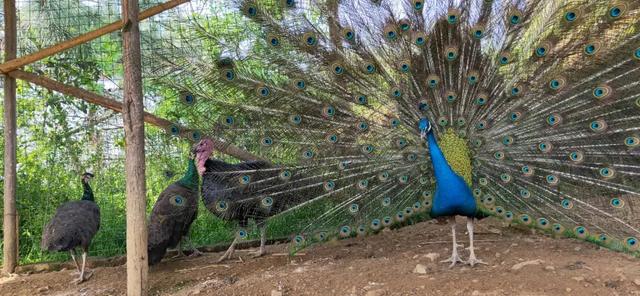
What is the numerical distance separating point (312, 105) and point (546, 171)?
2.10 meters

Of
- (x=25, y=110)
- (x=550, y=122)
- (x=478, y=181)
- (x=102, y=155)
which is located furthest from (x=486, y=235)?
(x=25, y=110)

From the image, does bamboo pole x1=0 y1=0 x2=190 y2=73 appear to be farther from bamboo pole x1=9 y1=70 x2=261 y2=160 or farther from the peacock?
the peacock

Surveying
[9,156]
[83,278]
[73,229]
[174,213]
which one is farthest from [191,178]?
[9,156]

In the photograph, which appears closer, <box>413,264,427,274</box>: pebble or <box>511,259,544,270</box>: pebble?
<box>511,259,544,270</box>: pebble

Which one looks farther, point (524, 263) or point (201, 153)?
point (201, 153)

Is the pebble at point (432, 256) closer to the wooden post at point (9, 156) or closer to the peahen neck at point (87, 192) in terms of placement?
the peahen neck at point (87, 192)

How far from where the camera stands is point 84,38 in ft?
14.7

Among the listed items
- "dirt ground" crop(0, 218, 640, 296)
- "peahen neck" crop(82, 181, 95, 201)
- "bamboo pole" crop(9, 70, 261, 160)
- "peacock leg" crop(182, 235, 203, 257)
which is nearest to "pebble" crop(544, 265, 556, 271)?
"dirt ground" crop(0, 218, 640, 296)

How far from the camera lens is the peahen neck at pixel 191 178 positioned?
5.14m

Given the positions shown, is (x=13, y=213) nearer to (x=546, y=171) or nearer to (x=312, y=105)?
(x=312, y=105)

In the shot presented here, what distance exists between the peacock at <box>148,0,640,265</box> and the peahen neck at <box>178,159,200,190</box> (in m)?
0.41

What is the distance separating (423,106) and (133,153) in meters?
2.51

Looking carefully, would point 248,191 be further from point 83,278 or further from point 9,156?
point 9,156

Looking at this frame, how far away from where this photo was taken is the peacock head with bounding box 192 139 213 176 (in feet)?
16.5
